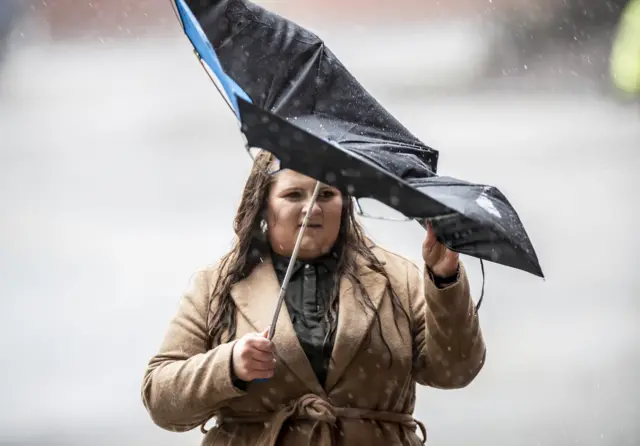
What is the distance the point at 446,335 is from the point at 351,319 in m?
0.28

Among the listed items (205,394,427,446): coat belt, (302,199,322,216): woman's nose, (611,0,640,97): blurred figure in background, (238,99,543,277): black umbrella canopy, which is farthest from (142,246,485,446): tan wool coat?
(611,0,640,97): blurred figure in background

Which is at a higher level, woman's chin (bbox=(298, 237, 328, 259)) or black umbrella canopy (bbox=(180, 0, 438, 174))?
black umbrella canopy (bbox=(180, 0, 438, 174))

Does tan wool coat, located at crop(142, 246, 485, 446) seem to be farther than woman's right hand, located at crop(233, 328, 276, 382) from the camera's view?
Yes

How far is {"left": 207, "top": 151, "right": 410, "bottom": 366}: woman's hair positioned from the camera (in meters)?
3.58

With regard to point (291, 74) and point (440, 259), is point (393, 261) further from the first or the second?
point (291, 74)

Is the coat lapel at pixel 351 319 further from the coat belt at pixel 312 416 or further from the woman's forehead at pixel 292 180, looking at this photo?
the woman's forehead at pixel 292 180

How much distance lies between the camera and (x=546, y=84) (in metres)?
12.2

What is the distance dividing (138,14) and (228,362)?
10078 millimetres

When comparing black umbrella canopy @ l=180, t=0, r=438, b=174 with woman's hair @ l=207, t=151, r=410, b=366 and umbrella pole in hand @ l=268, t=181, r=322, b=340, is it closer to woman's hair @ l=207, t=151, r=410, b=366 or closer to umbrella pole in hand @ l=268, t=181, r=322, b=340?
umbrella pole in hand @ l=268, t=181, r=322, b=340

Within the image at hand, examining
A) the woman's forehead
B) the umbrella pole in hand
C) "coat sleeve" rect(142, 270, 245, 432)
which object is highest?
the woman's forehead

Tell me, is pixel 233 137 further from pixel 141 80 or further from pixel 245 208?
pixel 245 208

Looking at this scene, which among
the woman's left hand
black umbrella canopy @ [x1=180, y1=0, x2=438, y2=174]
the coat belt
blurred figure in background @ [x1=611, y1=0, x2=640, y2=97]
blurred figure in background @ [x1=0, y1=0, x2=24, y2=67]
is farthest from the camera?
blurred figure in background @ [x1=0, y1=0, x2=24, y2=67]

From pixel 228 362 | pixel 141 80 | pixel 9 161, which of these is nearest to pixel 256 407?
pixel 228 362

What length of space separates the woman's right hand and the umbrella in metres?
0.15
